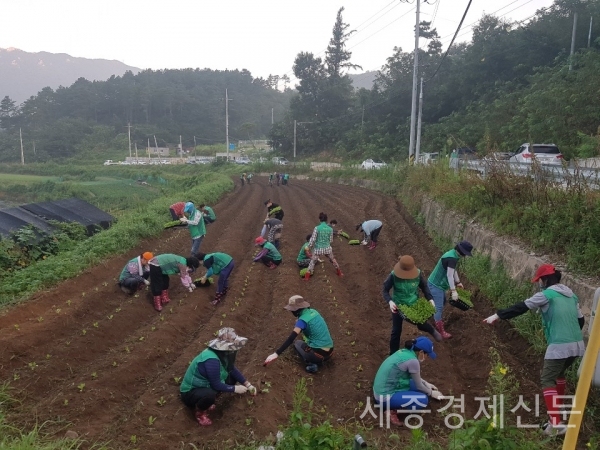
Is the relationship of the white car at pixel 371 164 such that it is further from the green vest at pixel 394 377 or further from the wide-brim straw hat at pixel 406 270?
the green vest at pixel 394 377

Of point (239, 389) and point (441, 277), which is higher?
point (441, 277)

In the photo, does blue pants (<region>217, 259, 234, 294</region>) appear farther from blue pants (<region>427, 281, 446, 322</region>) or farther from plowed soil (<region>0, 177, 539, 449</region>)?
blue pants (<region>427, 281, 446, 322</region>)

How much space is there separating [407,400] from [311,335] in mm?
1560

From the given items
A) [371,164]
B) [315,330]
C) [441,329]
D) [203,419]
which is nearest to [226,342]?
[203,419]

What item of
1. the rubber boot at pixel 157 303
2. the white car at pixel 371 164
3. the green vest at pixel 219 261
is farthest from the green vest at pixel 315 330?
the white car at pixel 371 164

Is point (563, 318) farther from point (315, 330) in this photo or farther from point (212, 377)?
point (212, 377)

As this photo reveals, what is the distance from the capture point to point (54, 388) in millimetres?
→ 5949

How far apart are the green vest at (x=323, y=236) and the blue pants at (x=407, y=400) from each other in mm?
5123

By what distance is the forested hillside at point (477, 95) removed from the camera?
23.8 m

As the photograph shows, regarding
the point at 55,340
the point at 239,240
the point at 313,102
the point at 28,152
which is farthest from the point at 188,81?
the point at 55,340

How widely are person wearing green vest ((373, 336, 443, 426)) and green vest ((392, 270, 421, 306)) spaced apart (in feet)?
3.65

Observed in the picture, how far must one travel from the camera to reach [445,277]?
720 cm

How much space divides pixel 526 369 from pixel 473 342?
3.15ft

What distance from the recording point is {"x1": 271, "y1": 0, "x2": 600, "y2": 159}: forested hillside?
935 inches
